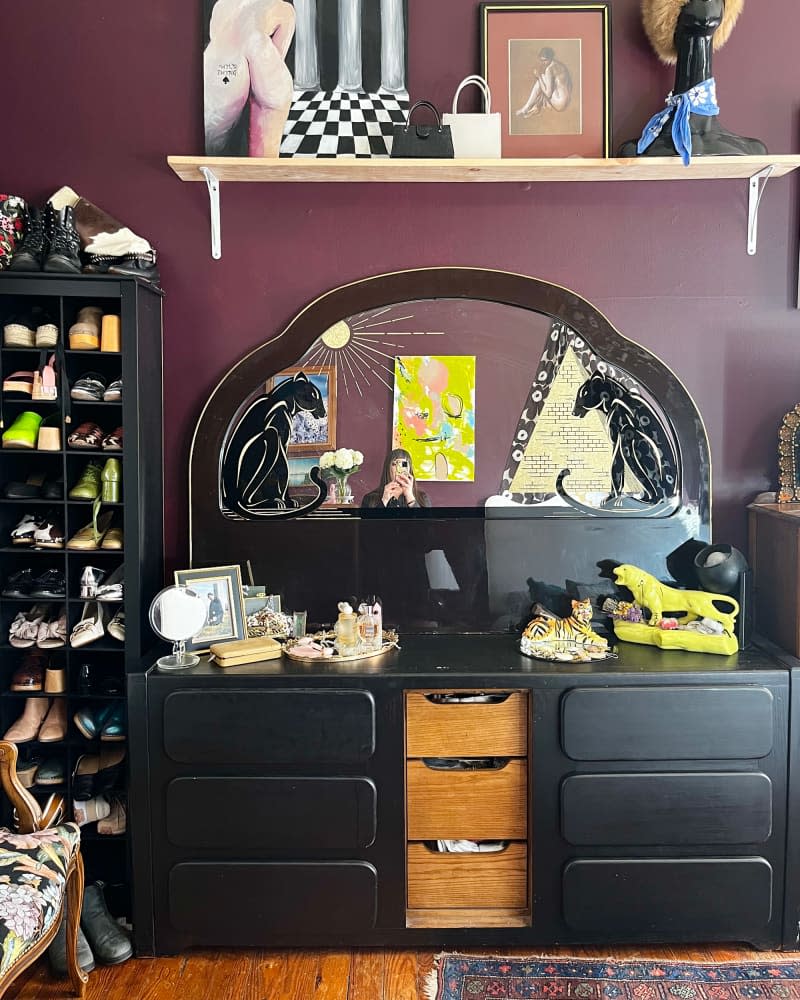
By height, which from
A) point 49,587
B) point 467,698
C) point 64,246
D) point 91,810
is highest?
point 64,246

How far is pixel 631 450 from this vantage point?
250 cm

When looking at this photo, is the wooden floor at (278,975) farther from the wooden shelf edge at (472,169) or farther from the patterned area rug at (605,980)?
the wooden shelf edge at (472,169)

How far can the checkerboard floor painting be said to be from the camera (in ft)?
8.02

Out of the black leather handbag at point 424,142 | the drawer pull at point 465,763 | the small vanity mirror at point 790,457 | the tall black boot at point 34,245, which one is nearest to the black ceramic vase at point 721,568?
the small vanity mirror at point 790,457

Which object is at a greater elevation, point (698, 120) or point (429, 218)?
point (698, 120)

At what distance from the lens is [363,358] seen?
2.50m

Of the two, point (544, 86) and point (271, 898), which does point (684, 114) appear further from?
point (271, 898)

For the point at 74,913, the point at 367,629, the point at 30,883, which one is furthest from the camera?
the point at 367,629

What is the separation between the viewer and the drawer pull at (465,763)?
2178 millimetres

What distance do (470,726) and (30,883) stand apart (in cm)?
104

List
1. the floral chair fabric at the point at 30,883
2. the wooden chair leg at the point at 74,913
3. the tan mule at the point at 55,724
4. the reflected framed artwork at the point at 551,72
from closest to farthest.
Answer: the floral chair fabric at the point at 30,883 → the wooden chair leg at the point at 74,913 → the tan mule at the point at 55,724 → the reflected framed artwork at the point at 551,72

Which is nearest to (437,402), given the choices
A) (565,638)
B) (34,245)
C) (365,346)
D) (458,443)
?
(458,443)

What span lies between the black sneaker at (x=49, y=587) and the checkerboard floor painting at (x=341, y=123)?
53.1 inches

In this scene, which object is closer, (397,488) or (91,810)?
(91,810)
